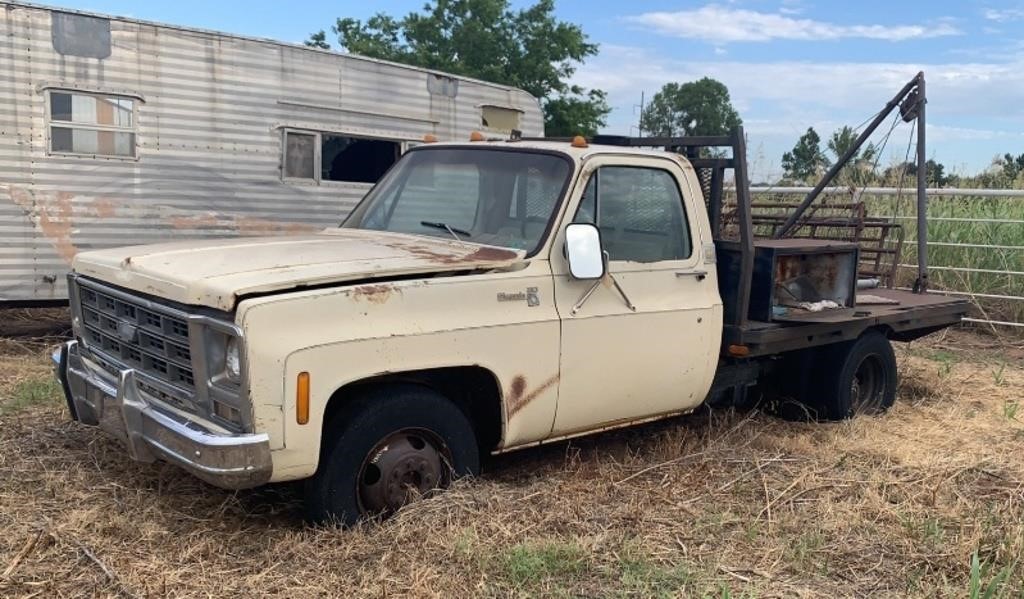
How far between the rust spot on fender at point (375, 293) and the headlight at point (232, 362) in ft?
1.64

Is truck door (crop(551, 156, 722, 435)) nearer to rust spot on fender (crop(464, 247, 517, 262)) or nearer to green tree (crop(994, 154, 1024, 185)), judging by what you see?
rust spot on fender (crop(464, 247, 517, 262))

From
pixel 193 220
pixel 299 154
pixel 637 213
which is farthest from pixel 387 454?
pixel 299 154

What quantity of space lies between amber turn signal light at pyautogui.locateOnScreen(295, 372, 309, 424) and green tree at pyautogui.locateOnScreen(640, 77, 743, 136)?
202ft

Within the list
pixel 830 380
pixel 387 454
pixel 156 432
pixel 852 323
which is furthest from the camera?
pixel 830 380

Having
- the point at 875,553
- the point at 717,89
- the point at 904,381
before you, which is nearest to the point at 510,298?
the point at 875,553

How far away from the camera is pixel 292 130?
866cm

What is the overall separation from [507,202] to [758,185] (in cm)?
873

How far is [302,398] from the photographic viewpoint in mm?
3463

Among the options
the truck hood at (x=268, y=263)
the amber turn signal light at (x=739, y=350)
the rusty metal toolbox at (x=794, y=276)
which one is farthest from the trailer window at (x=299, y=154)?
the amber turn signal light at (x=739, y=350)

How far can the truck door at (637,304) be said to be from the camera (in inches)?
174

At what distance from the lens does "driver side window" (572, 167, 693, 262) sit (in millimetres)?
4609

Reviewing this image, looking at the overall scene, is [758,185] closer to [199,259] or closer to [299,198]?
[299,198]

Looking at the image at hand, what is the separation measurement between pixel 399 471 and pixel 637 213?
1.88 meters

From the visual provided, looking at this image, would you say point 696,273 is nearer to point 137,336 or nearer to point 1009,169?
point 137,336
